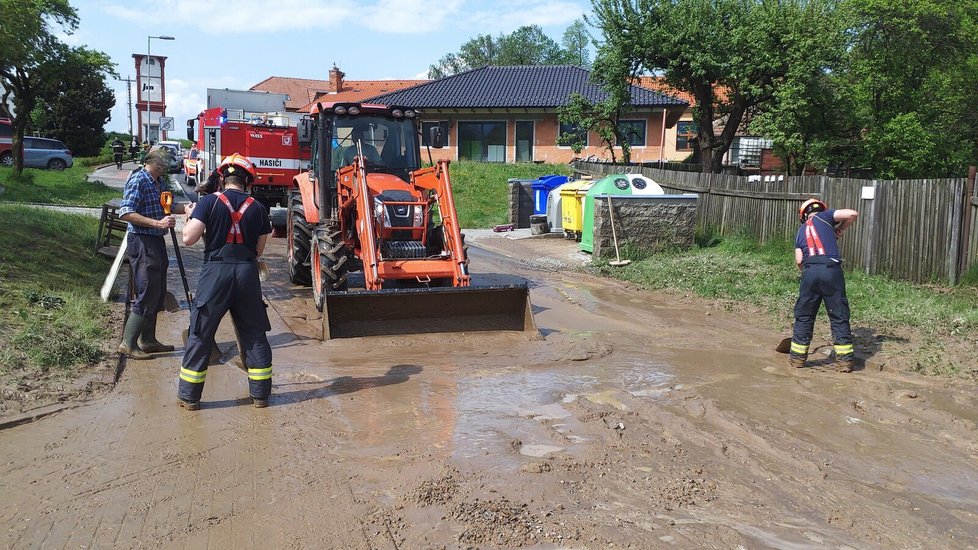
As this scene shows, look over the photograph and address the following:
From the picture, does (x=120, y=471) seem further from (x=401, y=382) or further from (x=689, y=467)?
(x=689, y=467)

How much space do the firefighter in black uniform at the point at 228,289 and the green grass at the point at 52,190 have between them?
1735 cm

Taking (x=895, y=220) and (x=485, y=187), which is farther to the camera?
(x=485, y=187)

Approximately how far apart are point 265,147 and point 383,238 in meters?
12.1

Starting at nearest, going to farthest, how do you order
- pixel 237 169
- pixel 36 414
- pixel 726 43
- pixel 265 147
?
pixel 36 414 → pixel 237 169 → pixel 265 147 → pixel 726 43

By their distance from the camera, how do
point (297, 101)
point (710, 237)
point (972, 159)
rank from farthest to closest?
point (297, 101) < point (972, 159) < point (710, 237)

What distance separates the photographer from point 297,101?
67.4 meters

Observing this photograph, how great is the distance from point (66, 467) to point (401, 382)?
8.64ft

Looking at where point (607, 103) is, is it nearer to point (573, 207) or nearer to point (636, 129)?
point (636, 129)

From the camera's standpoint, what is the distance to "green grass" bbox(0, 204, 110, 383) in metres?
6.35

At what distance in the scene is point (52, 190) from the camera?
77.7 ft

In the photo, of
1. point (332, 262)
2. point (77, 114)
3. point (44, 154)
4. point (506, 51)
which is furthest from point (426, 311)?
point (506, 51)

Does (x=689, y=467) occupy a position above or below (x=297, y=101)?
below

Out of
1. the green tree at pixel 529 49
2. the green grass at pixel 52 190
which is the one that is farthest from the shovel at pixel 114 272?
the green tree at pixel 529 49

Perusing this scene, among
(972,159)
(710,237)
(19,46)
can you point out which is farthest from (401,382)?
(972,159)
